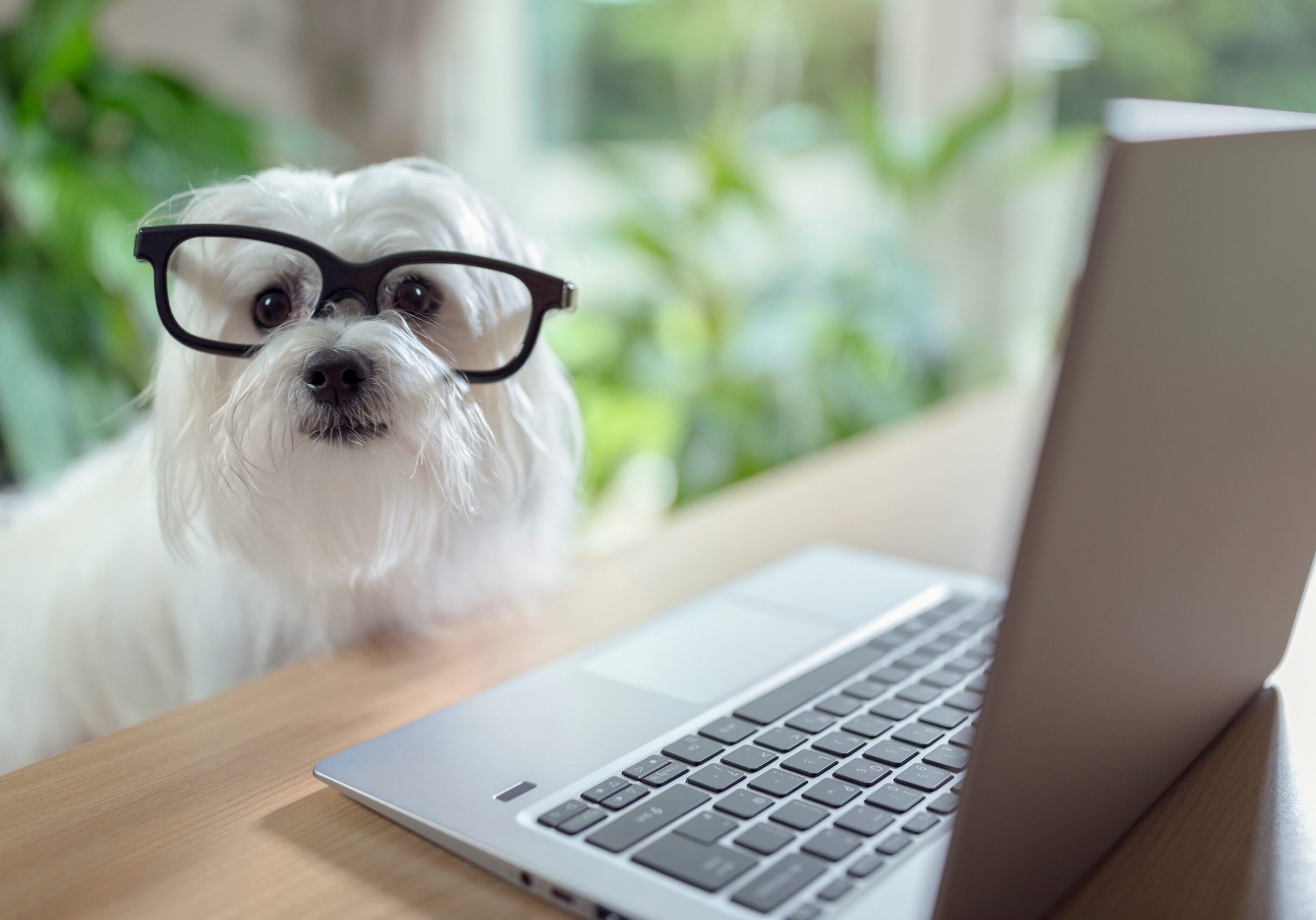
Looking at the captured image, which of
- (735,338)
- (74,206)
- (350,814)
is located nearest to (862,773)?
(350,814)

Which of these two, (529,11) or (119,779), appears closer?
(119,779)

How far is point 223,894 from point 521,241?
0.43 metres

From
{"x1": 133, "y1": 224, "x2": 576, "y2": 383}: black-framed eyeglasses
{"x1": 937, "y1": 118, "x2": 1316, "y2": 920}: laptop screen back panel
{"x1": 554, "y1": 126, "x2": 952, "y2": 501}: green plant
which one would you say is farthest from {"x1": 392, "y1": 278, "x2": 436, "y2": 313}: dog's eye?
{"x1": 554, "y1": 126, "x2": 952, "y2": 501}: green plant

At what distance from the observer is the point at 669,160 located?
117 inches

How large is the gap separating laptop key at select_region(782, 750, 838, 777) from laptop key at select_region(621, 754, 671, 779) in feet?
0.19

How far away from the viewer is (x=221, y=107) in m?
1.52

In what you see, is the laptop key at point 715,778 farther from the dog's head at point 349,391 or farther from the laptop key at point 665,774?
the dog's head at point 349,391

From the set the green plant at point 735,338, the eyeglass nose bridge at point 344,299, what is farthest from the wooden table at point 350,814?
the green plant at point 735,338

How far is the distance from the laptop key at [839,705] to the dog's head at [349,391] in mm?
237

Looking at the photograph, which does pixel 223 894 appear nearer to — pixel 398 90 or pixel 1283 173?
pixel 1283 173

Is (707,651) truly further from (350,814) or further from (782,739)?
(350,814)

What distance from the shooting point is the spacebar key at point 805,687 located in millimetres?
554

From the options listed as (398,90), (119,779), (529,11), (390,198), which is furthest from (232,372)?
(529,11)

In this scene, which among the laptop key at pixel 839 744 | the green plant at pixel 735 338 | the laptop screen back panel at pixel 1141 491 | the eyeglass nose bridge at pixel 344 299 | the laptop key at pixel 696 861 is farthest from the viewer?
the green plant at pixel 735 338
